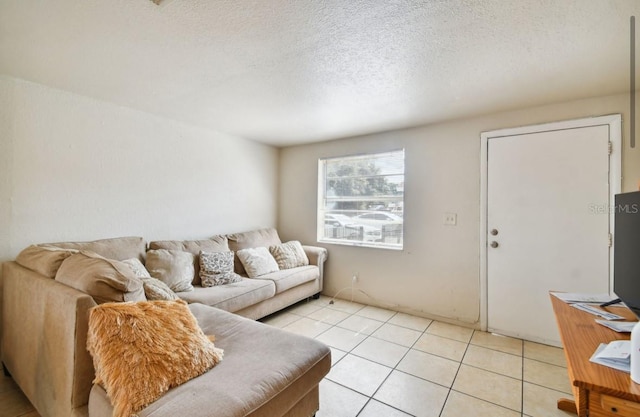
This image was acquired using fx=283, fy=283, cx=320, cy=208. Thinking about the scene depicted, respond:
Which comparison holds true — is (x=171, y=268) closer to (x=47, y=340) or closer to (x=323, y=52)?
(x=47, y=340)

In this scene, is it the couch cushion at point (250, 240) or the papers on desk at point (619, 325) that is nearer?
the papers on desk at point (619, 325)

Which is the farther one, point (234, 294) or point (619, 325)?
point (234, 294)

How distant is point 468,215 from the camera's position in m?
3.00

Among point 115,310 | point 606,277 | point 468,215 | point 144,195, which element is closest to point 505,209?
point 468,215

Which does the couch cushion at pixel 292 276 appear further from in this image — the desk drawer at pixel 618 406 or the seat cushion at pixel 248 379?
the desk drawer at pixel 618 406

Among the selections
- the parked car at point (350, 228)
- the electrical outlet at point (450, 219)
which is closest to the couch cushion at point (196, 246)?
the parked car at point (350, 228)

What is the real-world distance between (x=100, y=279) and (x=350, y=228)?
2.98m

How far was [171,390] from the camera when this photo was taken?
1.16 metres

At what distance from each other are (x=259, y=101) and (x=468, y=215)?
241cm

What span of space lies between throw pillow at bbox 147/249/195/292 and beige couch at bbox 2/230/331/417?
559mm

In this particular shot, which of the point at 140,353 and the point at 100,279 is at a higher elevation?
the point at 100,279

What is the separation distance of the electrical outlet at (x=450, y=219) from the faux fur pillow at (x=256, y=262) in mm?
2041

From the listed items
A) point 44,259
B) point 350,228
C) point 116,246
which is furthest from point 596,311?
point 116,246

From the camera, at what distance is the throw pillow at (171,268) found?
8.23ft
